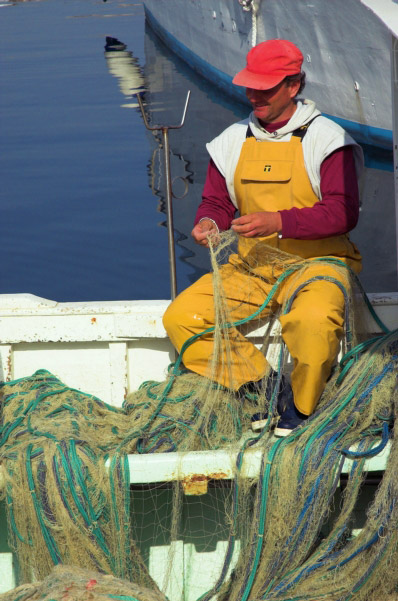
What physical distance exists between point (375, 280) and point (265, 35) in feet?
28.3

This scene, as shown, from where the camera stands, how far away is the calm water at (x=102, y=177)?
8.94 meters

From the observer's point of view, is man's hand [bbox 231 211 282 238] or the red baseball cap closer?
man's hand [bbox 231 211 282 238]

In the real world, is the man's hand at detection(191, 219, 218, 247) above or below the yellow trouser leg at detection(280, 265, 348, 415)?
above

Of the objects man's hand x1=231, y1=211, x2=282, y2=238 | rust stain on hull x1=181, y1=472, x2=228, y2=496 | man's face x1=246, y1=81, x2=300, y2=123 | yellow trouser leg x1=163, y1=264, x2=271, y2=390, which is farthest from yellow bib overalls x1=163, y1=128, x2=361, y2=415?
rust stain on hull x1=181, y1=472, x2=228, y2=496

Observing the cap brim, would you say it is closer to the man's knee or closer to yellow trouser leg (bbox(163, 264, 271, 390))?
yellow trouser leg (bbox(163, 264, 271, 390))

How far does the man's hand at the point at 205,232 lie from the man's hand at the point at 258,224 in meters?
0.27

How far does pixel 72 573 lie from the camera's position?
117 inches

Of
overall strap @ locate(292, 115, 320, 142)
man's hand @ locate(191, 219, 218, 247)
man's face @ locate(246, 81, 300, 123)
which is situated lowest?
man's hand @ locate(191, 219, 218, 247)

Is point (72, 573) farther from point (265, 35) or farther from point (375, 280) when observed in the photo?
point (265, 35)

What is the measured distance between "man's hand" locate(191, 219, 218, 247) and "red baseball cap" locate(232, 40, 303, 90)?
0.67 metres

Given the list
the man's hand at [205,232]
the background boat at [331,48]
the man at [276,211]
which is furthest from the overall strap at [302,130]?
the background boat at [331,48]

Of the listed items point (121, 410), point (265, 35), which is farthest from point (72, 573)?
point (265, 35)

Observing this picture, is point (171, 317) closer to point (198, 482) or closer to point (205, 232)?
point (205, 232)

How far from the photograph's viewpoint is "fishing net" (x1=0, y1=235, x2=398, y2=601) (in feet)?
10.4
